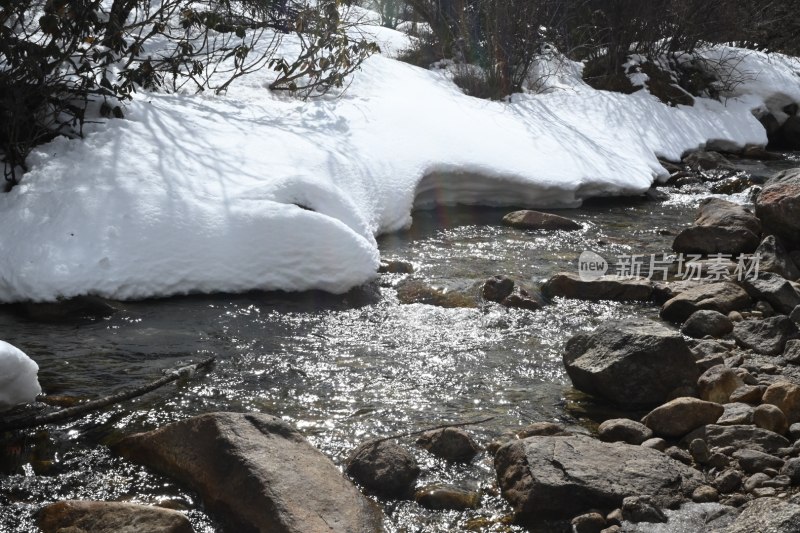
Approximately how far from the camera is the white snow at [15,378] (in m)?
3.79

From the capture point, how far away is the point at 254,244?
6.18m

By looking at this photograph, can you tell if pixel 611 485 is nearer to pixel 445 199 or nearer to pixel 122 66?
pixel 445 199

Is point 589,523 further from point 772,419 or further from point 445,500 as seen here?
point 772,419

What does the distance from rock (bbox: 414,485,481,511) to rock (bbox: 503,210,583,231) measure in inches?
195

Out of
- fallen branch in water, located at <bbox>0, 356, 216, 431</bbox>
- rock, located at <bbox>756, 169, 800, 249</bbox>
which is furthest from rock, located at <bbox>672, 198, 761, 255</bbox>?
fallen branch in water, located at <bbox>0, 356, 216, 431</bbox>

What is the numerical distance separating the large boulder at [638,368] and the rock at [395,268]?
2.30m

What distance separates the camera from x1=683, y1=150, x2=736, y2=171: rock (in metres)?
11.1

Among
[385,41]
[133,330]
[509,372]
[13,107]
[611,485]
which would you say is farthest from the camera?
[385,41]

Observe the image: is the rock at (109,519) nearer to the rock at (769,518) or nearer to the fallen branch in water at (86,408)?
the fallen branch in water at (86,408)

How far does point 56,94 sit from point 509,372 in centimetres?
440

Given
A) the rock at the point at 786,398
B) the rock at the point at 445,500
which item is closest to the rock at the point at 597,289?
the rock at the point at 786,398

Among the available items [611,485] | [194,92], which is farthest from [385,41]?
[611,485]

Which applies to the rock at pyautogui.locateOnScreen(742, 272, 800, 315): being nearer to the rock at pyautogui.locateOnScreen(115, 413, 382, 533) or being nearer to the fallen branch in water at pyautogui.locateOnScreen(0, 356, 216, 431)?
the rock at pyautogui.locateOnScreen(115, 413, 382, 533)

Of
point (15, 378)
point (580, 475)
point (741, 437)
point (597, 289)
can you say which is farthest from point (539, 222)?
point (15, 378)
